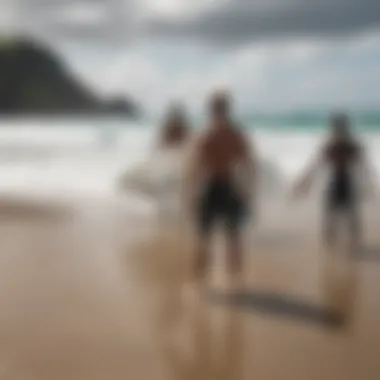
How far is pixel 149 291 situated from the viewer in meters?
1.88

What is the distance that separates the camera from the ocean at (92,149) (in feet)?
6.14

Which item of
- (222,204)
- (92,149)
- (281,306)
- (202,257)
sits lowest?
(281,306)

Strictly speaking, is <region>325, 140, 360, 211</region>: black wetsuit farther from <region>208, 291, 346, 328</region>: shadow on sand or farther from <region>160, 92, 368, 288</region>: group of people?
<region>208, 291, 346, 328</region>: shadow on sand

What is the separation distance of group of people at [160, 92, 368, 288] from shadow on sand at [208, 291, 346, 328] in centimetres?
7

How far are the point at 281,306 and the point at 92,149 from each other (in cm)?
61

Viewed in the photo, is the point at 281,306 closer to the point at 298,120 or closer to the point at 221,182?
the point at 221,182

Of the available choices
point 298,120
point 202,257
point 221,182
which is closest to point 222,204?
point 221,182

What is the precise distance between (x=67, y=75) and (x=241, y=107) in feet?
1.47

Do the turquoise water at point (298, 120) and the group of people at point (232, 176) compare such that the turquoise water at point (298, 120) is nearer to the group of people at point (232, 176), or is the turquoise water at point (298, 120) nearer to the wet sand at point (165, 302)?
the group of people at point (232, 176)

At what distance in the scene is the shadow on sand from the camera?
181cm

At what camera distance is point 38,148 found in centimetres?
194

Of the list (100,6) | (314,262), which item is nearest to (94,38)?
(100,6)

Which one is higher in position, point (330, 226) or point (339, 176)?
point (339, 176)

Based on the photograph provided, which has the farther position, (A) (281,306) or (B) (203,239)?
(B) (203,239)
